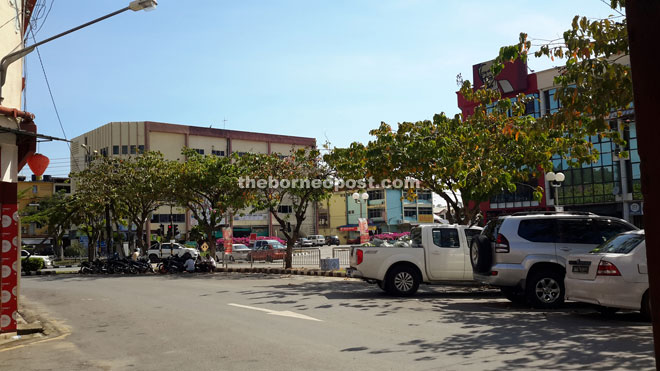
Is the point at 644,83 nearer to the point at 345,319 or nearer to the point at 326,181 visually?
the point at 345,319

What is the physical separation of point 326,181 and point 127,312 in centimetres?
1441

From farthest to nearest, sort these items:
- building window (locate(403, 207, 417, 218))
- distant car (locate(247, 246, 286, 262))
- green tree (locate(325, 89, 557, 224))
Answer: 1. building window (locate(403, 207, 417, 218))
2. distant car (locate(247, 246, 286, 262))
3. green tree (locate(325, 89, 557, 224))

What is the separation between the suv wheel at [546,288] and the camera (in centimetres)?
1180

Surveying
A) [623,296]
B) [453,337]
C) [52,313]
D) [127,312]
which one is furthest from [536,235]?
[52,313]

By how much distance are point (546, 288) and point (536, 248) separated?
85cm

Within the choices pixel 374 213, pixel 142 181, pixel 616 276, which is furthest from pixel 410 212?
pixel 616 276

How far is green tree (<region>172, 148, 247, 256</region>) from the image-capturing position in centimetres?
2808

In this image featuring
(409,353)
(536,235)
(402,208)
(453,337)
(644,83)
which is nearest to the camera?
(644,83)

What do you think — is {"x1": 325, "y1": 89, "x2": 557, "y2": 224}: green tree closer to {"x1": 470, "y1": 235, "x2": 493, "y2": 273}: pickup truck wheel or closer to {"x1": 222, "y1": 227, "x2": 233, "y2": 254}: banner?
{"x1": 470, "y1": 235, "x2": 493, "y2": 273}: pickup truck wheel

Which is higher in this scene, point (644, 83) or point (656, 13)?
point (656, 13)

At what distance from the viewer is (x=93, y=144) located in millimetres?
69688

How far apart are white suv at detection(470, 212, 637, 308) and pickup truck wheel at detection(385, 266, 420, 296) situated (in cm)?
212

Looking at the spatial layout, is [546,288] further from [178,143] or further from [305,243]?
[178,143]

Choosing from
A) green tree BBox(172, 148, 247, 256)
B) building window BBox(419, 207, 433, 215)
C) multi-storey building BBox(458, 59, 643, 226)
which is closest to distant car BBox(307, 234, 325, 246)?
building window BBox(419, 207, 433, 215)
